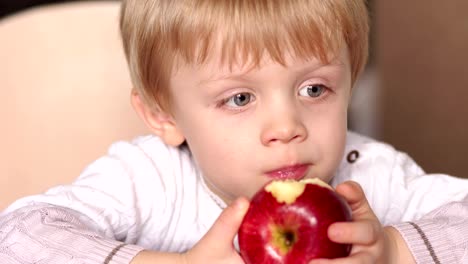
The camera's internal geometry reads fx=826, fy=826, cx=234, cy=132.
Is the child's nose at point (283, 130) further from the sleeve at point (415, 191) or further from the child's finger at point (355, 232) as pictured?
the sleeve at point (415, 191)

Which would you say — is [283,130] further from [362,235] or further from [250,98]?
[362,235]

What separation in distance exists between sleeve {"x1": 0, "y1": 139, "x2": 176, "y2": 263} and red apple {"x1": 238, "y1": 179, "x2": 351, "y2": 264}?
0.21 m

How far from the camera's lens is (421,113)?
97.7 inches

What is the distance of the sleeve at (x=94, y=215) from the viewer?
3.53 feet

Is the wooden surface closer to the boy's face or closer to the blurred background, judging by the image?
the blurred background

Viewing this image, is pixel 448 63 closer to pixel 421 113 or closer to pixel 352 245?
pixel 421 113

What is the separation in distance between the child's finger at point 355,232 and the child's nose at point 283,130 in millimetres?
166

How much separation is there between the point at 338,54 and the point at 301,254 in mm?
343

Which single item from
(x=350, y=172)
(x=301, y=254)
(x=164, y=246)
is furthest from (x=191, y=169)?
(x=301, y=254)

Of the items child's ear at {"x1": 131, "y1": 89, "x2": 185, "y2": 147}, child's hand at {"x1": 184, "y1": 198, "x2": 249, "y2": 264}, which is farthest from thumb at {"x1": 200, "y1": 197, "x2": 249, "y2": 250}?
child's ear at {"x1": 131, "y1": 89, "x2": 185, "y2": 147}

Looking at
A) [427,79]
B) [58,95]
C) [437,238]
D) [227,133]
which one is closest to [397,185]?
[437,238]

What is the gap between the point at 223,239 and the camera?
0.93 meters

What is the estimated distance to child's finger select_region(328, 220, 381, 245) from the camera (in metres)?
0.88

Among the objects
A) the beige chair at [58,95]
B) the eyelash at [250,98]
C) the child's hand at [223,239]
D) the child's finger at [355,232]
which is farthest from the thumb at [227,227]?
the beige chair at [58,95]
